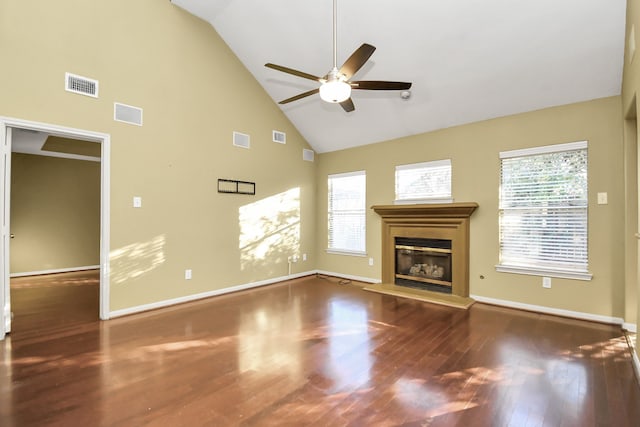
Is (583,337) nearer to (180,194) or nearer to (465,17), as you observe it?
(465,17)

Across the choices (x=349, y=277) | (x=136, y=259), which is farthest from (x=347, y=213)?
(x=136, y=259)

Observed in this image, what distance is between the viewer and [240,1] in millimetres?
4137

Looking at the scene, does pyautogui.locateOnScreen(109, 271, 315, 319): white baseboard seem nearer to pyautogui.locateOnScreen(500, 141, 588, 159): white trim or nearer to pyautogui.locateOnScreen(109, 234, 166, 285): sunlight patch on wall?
pyautogui.locateOnScreen(109, 234, 166, 285): sunlight patch on wall

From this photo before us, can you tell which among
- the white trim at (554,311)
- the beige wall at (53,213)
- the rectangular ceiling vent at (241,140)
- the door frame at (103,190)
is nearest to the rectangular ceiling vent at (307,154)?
the rectangular ceiling vent at (241,140)

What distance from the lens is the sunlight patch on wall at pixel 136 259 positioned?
3707 millimetres

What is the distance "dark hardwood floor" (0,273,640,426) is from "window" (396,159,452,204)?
1.78m

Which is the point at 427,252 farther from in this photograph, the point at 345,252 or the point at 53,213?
the point at 53,213

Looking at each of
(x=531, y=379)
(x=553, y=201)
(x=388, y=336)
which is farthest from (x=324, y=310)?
(x=553, y=201)

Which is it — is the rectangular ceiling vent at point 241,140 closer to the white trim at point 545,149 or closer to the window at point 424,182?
the window at point 424,182

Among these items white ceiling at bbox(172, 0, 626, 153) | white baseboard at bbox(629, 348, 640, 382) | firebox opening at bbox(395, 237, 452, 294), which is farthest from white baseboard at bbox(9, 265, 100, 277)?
white baseboard at bbox(629, 348, 640, 382)

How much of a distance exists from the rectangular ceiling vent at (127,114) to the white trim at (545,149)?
192 inches

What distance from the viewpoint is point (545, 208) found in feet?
12.6

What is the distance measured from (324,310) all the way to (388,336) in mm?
1097

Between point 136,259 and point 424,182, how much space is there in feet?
14.3
